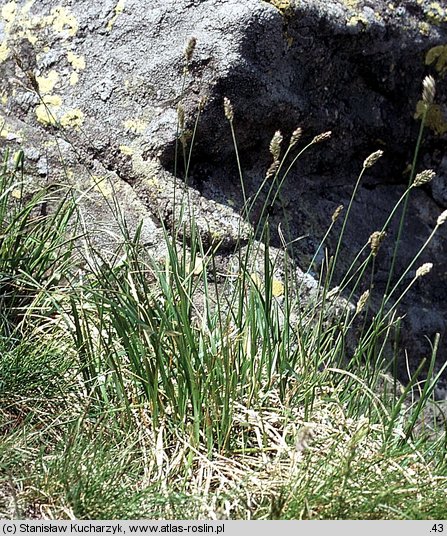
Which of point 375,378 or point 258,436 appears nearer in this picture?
point 258,436

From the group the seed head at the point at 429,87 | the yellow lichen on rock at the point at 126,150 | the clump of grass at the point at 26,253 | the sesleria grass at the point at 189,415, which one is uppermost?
the seed head at the point at 429,87

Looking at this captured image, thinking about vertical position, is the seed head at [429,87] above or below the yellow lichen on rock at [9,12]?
above

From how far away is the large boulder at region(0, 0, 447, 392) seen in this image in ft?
9.89

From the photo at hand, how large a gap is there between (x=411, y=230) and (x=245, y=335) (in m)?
1.35

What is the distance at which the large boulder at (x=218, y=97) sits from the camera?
9.89ft

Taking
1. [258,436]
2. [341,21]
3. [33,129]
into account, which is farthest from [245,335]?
[341,21]

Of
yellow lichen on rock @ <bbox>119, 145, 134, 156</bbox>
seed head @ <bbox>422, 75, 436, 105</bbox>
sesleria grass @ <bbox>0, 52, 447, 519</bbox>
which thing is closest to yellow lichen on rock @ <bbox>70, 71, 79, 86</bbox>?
yellow lichen on rock @ <bbox>119, 145, 134, 156</bbox>

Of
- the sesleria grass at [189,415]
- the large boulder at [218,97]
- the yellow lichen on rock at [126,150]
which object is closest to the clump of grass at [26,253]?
the sesleria grass at [189,415]

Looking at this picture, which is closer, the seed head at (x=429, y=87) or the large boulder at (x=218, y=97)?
the seed head at (x=429, y=87)

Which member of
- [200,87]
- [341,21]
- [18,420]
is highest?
[341,21]

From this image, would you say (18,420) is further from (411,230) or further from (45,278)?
(411,230)

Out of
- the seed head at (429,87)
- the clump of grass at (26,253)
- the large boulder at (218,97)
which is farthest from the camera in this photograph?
the large boulder at (218,97)

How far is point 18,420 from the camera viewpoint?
2314 millimetres

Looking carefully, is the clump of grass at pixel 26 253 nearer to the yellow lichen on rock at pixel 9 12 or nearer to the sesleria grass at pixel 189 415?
the sesleria grass at pixel 189 415
